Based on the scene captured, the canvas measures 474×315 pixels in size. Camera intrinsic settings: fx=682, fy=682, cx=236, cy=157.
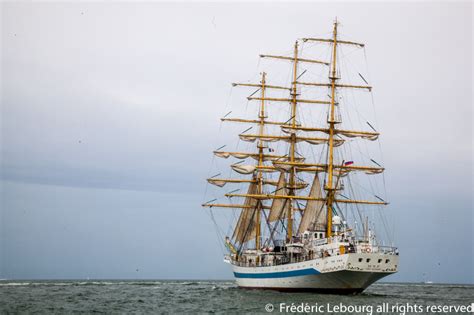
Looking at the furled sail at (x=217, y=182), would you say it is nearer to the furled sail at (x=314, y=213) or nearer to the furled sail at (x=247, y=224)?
the furled sail at (x=247, y=224)

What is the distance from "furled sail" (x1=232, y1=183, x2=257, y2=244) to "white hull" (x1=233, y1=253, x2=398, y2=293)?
21533 mm

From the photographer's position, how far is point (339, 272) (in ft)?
218

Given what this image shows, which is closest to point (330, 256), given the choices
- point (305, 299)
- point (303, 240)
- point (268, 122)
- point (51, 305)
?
point (305, 299)

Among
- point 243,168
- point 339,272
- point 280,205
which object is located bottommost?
point 339,272

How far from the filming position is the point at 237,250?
97.8 metres

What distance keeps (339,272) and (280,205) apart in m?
24.5

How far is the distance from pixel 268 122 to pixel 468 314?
1865 inches

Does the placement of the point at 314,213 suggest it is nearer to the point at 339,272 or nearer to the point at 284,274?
the point at 284,274

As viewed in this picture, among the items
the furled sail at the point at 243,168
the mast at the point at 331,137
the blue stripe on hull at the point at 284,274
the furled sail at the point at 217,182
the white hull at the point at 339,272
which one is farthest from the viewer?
the furled sail at the point at 217,182

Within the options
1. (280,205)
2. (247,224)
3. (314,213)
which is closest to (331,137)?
(314,213)

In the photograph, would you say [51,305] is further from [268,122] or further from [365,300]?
[268,122]

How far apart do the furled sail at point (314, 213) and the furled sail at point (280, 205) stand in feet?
19.7

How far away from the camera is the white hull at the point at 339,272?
216 feet

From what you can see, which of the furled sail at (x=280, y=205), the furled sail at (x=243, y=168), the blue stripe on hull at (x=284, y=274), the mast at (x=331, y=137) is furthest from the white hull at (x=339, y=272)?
the furled sail at (x=243, y=168)
